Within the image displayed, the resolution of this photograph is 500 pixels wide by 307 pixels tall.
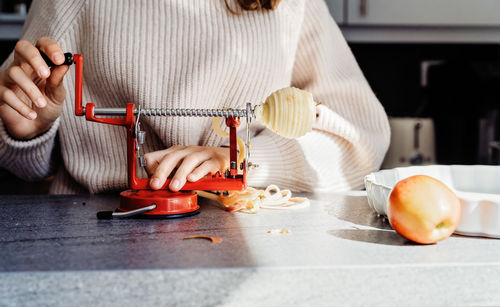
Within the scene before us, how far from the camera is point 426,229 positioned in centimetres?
66

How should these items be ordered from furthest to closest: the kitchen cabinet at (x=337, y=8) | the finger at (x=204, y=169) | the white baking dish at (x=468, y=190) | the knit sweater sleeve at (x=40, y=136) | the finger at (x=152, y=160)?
the kitchen cabinet at (x=337, y=8), the knit sweater sleeve at (x=40, y=136), the finger at (x=152, y=160), the finger at (x=204, y=169), the white baking dish at (x=468, y=190)

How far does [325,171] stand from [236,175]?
1.59ft

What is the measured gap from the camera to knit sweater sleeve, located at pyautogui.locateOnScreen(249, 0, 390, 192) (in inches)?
50.4

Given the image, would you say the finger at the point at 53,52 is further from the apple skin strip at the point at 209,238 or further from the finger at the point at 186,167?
the apple skin strip at the point at 209,238

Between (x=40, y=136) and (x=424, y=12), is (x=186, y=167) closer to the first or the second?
(x=40, y=136)

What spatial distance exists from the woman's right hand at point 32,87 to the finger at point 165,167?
22cm

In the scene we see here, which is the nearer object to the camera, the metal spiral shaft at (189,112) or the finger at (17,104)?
the metal spiral shaft at (189,112)

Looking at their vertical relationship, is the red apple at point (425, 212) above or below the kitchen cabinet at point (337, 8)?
below

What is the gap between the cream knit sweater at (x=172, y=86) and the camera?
125 centimetres

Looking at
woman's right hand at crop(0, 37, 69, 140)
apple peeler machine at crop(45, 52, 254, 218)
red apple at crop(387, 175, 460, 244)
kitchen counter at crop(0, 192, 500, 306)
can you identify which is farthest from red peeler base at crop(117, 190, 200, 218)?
red apple at crop(387, 175, 460, 244)

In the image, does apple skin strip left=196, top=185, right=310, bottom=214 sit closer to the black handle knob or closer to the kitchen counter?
the kitchen counter

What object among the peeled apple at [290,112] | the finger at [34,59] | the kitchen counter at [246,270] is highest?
the finger at [34,59]

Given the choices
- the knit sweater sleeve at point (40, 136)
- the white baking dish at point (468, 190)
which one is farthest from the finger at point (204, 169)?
the knit sweater sleeve at point (40, 136)

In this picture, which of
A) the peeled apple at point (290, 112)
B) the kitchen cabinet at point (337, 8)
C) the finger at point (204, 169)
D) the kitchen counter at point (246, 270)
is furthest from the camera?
the kitchen cabinet at point (337, 8)
